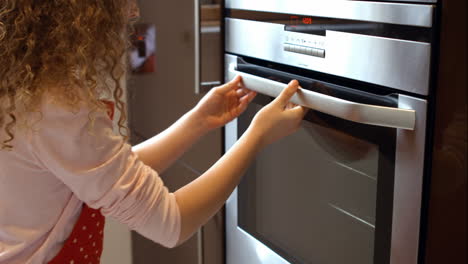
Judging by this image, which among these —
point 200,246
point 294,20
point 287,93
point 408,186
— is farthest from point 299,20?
point 200,246

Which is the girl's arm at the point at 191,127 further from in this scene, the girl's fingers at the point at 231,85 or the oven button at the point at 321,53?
the oven button at the point at 321,53

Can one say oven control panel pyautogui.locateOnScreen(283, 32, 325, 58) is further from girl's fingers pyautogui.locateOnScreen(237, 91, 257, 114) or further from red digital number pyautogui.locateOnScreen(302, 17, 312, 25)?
girl's fingers pyautogui.locateOnScreen(237, 91, 257, 114)

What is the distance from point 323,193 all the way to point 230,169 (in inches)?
7.2

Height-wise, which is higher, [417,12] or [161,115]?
[417,12]

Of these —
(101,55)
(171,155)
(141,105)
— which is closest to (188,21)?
(141,105)

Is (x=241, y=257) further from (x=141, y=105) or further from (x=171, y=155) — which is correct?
(x=141, y=105)

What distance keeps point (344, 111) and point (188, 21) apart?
22.9 inches

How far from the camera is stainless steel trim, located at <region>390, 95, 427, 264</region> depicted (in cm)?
94

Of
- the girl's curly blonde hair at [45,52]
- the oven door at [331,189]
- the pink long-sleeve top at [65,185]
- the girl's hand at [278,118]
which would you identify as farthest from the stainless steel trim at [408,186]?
the girl's curly blonde hair at [45,52]

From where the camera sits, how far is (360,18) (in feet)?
3.27

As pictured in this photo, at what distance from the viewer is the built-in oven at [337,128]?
95cm

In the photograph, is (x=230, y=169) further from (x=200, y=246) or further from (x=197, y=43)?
(x=200, y=246)

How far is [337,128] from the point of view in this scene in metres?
1.10

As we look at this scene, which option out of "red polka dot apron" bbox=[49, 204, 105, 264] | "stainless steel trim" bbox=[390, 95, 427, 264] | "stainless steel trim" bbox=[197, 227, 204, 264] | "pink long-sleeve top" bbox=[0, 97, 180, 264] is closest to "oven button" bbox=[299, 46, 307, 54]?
"stainless steel trim" bbox=[390, 95, 427, 264]
